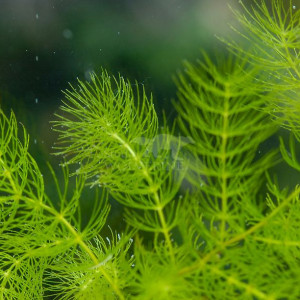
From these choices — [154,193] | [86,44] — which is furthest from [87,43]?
[154,193]

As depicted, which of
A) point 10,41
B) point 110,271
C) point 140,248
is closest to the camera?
point 140,248

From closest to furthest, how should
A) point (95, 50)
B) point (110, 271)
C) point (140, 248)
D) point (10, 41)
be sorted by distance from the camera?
point (140, 248), point (110, 271), point (95, 50), point (10, 41)

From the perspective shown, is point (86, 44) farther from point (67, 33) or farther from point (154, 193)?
point (154, 193)

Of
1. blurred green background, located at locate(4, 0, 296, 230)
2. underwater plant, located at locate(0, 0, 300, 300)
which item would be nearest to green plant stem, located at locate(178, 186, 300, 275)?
underwater plant, located at locate(0, 0, 300, 300)

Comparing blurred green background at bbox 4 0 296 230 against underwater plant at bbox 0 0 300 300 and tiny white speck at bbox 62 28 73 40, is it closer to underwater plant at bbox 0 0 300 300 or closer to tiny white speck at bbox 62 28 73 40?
tiny white speck at bbox 62 28 73 40

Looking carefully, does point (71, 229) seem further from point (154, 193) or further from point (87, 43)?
point (87, 43)

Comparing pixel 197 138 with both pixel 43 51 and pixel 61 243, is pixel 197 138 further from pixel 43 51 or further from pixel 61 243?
pixel 43 51

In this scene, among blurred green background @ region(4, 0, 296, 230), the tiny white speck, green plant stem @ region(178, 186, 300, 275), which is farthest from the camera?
the tiny white speck

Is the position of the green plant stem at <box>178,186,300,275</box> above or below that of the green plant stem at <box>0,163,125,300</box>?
above

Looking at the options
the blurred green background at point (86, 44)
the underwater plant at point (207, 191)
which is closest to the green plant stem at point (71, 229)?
the underwater plant at point (207, 191)

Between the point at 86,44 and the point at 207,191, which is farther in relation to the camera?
the point at 86,44

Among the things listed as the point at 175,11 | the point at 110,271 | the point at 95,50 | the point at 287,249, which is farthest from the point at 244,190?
the point at 175,11
